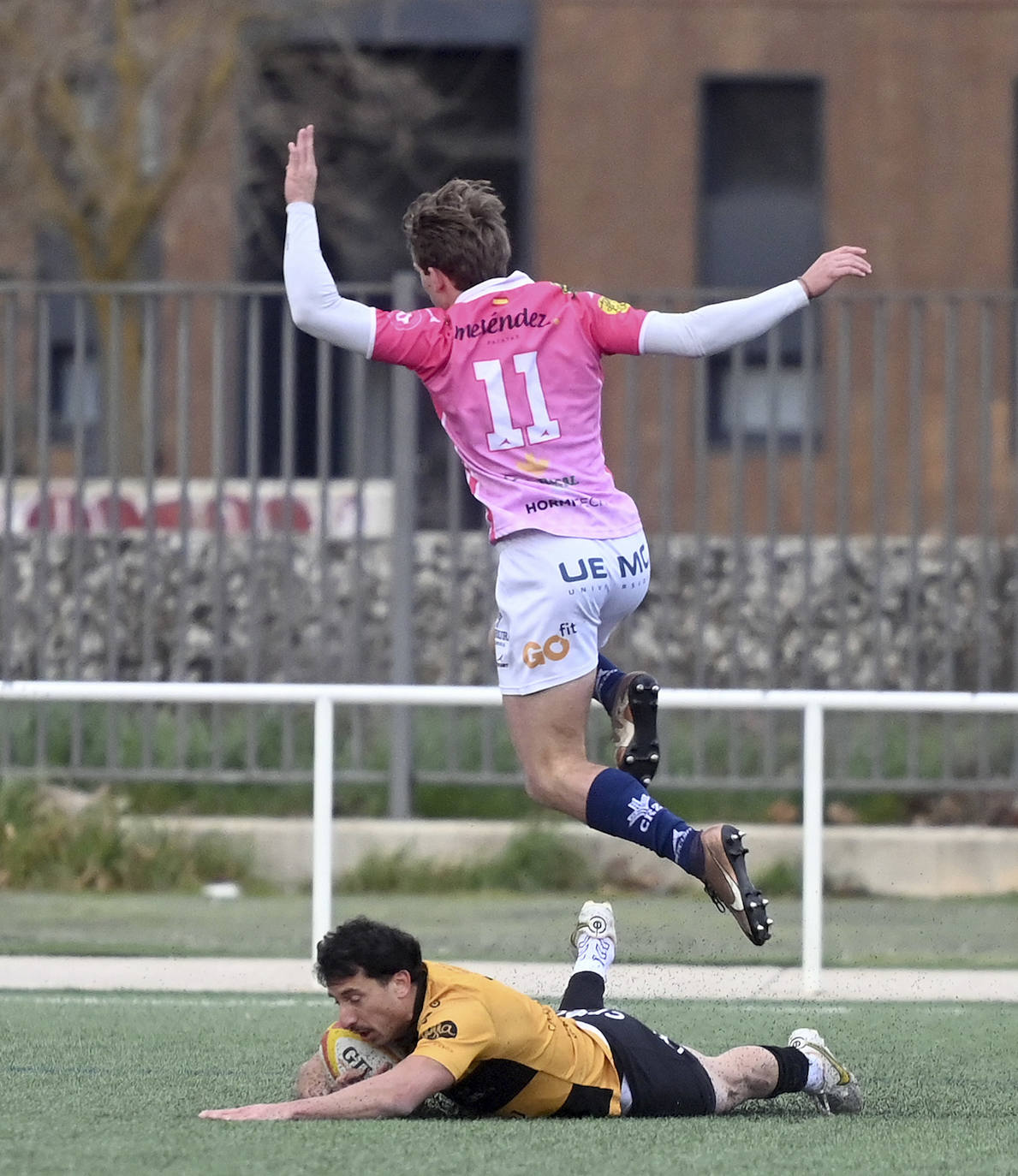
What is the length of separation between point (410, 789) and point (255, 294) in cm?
232

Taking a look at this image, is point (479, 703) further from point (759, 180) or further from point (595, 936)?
point (759, 180)

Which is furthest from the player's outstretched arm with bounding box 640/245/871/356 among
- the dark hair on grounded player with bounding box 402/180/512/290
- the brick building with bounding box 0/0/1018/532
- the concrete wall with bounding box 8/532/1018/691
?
the brick building with bounding box 0/0/1018/532

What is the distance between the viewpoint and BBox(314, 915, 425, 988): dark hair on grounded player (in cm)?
512

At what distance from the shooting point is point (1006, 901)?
10.1 metres

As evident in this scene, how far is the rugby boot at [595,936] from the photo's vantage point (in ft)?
19.5

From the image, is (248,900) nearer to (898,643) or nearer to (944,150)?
(898,643)

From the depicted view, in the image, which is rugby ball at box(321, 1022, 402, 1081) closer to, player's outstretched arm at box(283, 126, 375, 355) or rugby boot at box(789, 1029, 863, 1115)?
rugby boot at box(789, 1029, 863, 1115)

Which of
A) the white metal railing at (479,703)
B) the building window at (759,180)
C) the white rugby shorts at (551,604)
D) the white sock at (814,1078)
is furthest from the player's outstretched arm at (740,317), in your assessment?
the building window at (759,180)

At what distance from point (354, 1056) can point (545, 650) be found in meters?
1.12

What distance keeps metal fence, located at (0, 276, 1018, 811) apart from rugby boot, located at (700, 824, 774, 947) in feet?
16.3

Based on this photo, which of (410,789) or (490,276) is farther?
(410,789)

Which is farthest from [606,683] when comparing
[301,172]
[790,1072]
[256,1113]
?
[256,1113]

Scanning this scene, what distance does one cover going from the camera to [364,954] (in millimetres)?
5121

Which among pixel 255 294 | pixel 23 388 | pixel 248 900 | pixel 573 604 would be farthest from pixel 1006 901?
pixel 23 388
